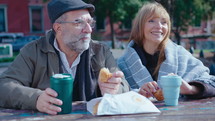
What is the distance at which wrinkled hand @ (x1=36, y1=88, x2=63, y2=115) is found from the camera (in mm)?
1644

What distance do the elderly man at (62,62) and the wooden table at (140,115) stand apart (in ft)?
0.29

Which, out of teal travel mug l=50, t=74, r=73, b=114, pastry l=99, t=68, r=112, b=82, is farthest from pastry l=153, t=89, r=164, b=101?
teal travel mug l=50, t=74, r=73, b=114

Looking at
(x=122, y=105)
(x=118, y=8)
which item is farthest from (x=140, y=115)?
(x=118, y=8)

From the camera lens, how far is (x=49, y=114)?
5.66ft

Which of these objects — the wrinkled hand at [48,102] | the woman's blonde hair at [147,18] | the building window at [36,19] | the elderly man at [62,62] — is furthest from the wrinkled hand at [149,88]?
the building window at [36,19]

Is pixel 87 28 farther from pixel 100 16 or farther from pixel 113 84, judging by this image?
pixel 100 16

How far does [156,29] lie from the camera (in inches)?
108

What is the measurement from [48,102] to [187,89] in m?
1.05

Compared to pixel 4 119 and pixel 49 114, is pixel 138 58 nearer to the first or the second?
pixel 49 114

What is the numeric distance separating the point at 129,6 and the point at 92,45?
711 inches

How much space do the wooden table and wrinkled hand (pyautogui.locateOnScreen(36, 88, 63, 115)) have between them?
0.11 feet

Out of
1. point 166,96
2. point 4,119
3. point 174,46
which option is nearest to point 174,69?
point 174,46

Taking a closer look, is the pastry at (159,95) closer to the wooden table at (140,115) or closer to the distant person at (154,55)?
the wooden table at (140,115)

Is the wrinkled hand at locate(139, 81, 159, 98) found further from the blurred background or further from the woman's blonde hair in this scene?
the blurred background
